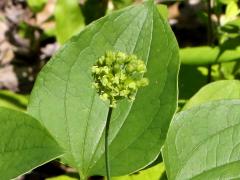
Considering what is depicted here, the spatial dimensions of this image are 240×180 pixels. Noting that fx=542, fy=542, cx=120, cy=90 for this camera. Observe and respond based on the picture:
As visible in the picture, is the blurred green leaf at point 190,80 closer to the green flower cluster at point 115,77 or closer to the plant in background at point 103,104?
the plant in background at point 103,104

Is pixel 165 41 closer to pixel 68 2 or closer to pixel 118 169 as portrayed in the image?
pixel 118 169

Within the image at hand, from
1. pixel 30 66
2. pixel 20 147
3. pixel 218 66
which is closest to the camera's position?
pixel 20 147

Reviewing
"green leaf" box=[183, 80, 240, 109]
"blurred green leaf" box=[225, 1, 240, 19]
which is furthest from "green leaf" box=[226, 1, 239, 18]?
"green leaf" box=[183, 80, 240, 109]

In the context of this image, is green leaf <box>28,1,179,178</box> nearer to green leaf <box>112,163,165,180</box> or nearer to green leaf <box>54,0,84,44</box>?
green leaf <box>112,163,165,180</box>

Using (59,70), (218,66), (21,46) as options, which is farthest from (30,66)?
(59,70)

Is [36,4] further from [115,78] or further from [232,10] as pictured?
[115,78]

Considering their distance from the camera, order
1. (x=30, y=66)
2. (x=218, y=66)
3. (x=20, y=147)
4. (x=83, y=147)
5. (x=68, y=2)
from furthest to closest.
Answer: (x=30, y=66), (x=68, y=2), (x=218, y=66), (x=83, y=147), (x=20, y=147)

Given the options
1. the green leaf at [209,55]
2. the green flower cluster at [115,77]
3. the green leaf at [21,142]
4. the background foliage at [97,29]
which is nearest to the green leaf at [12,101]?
the background foliage at [97,29]
